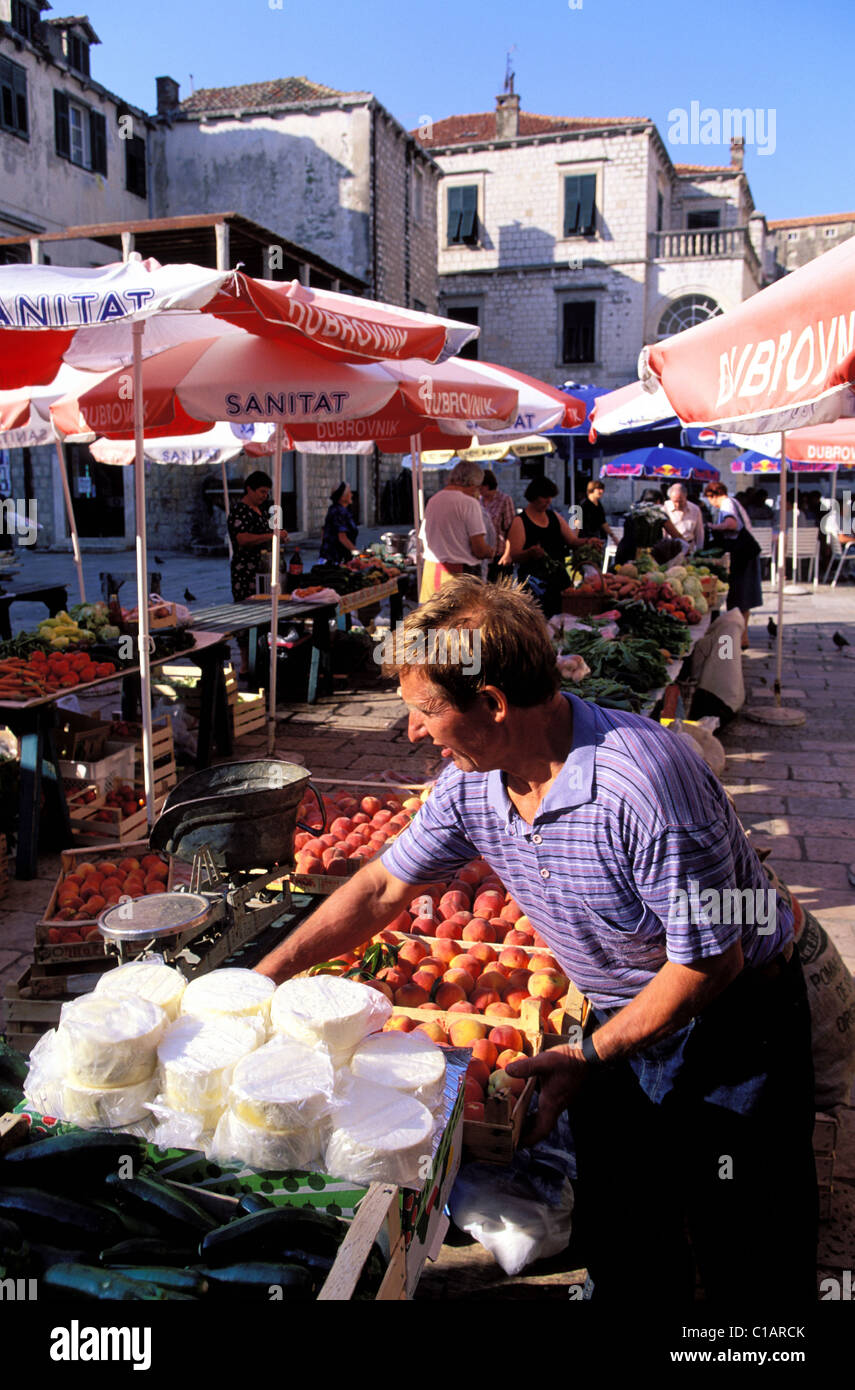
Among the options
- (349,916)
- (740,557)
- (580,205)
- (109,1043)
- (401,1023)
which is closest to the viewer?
(109,1043)

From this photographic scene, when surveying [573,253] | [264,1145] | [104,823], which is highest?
[573,253]

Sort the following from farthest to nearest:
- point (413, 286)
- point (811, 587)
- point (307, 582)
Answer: point (413, 286)
point (811, 587)
point (307, 582)

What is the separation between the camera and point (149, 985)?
210cm

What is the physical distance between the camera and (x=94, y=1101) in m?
1.84

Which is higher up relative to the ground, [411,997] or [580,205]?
[580,205]

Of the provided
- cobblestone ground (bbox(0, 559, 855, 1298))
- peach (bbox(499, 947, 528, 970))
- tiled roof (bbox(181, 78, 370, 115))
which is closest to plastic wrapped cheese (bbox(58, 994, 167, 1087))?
cobblestone ground (bbox(0, 559, 855, 1298))

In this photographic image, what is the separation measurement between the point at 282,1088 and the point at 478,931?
5.87 feet

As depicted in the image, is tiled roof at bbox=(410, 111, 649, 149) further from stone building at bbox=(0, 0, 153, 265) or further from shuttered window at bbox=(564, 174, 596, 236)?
stone building at bbox=(0, 0, 153, 265)

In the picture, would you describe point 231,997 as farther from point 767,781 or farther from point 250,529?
point 250,529

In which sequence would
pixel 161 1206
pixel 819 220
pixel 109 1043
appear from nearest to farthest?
1. pixel 161 1206
2. pixel 109 1043
3. pixel 819 220

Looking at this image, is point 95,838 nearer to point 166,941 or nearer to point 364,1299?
point 166,941

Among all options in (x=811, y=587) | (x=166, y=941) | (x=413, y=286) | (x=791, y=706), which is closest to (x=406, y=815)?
(x=166, y=941)

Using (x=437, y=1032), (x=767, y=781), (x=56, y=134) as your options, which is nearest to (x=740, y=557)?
(x=767, y=781)
